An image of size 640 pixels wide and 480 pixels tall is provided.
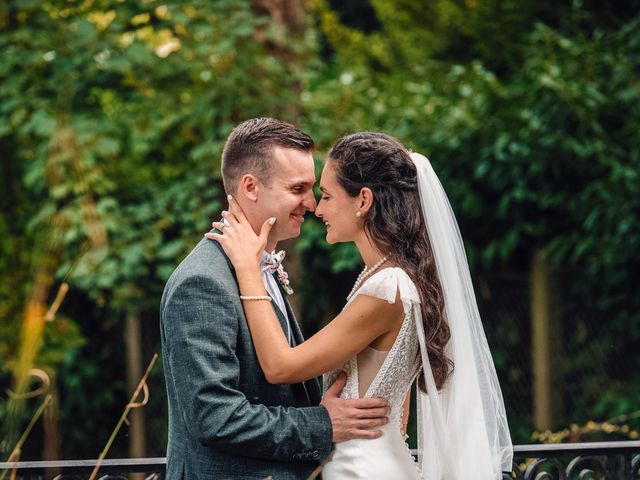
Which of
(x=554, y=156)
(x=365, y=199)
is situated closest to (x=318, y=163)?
(x=554, y=156)

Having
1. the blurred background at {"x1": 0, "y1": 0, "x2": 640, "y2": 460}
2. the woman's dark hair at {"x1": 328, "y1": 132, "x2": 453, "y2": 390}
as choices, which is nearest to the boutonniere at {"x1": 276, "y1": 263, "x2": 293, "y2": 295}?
the woman's dark hair at {"x1": 328, "y1": 132, "x2": 453, "y2": 390}

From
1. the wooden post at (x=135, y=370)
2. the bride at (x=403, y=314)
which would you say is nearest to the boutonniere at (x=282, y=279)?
the bride at (x=403, y=314)

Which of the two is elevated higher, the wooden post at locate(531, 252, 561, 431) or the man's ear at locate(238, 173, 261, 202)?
the man's ear at locate(238, 173, 261, 202)

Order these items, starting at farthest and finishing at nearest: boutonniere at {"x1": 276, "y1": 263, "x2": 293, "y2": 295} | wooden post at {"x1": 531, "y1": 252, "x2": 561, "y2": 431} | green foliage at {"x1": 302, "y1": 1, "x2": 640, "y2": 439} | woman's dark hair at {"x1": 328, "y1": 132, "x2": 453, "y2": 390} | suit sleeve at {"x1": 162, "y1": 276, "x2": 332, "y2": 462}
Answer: wooden post at {"x1": 531, "y1": 252, "x2": 561, "y2": 431} < green foliage at {"x1": 302, "y1": 1, "x2": 640, "y2": 439} < boutonniere at {"x1": 276, "y1": 263, "x2": 293, "y2": 295} < woman's dark hair at {"x1": 328, "y1": 132, "x2": 453, "y2": 390} < suit sleeve at {"x1": 162, "y1": 276, "x2": 332, "y2": 462}

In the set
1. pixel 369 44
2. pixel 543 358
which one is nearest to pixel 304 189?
pixel 543 358

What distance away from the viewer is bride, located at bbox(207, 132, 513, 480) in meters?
2.38

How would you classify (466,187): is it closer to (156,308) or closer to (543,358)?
(543,358)

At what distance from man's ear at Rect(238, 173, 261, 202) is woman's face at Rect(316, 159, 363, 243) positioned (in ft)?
0.61

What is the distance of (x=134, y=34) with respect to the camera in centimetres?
491

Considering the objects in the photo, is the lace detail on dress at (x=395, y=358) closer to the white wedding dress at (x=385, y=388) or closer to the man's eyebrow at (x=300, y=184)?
the white wedding dress at (x=385, y=388)

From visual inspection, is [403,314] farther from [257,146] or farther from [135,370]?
[135,370]

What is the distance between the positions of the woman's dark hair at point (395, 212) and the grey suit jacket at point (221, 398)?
406 millimetres

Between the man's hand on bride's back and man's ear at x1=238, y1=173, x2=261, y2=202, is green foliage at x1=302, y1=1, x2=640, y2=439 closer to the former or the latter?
man's ear at x1=238, y1=173, x2=261, y2=202

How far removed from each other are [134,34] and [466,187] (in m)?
2.13
